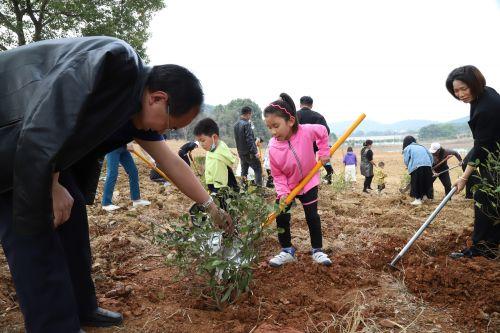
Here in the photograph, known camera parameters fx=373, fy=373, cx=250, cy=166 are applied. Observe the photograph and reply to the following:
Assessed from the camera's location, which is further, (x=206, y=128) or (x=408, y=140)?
(x=408, y=140)

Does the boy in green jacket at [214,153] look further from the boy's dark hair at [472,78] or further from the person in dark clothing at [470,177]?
the boy's dark hair at [472,78]

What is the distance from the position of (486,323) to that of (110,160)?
173 inches

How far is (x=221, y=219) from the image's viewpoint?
210cm

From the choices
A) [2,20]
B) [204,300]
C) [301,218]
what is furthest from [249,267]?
[2,20]

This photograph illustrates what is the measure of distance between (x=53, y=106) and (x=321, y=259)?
2.24 metres

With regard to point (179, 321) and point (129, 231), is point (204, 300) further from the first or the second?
point (129, 231)

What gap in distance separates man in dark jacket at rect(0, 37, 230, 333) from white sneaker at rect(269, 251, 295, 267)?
62.1 inches

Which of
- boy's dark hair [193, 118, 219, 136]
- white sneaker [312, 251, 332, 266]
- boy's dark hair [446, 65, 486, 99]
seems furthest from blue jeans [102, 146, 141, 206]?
boy's dark hair [446, 65, 486, 99]

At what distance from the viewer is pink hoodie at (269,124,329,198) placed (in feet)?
9.92

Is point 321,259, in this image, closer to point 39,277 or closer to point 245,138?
point 39,277

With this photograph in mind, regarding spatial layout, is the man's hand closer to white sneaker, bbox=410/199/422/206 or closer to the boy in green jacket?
the boy in green jacket

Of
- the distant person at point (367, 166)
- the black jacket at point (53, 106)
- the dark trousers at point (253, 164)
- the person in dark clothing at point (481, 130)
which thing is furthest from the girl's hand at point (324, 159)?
the distant person at point (367, 166)

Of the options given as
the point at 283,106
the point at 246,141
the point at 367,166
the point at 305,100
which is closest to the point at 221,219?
the point at 283,106

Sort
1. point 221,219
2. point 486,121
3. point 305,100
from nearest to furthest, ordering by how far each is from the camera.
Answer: point 221,219 → point 486,121 → point 305,100
